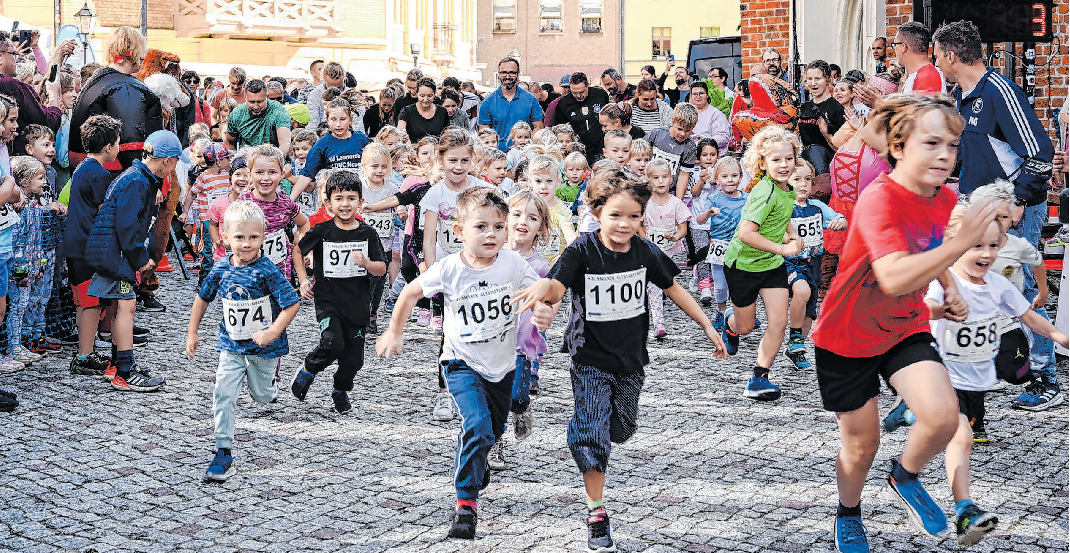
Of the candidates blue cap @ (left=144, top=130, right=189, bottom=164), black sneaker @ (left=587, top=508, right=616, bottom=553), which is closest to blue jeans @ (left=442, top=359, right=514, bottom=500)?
black sneaker @ (left=587, top=508, right=616, bottom=553)

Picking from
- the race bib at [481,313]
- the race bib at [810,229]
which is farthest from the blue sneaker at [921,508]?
the race bib at [810,229]

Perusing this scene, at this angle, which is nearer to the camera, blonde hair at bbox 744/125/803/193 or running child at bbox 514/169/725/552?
running child at bbox 514/169/725/552

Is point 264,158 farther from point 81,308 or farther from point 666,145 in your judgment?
point 666,145

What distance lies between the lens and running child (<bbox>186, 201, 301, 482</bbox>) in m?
6.56

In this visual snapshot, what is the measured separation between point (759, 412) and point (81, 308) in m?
4.68

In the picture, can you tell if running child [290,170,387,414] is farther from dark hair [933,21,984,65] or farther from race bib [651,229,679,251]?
dark hair [933,21,984,65]

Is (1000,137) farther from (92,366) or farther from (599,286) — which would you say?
(92,366)

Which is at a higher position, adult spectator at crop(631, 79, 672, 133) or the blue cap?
adult spectator at crop(631, 79, 672, 133)

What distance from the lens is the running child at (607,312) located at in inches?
210

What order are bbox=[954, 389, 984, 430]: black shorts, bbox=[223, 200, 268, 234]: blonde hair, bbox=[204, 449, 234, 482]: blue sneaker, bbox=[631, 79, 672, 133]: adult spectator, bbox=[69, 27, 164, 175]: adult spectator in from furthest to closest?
bbox=[631, 79, 672, 133]: adult spectator
bbox=[69, 27, 164, 175]: adult spectator
bbox=[223, 200, 268, 234]: blonde hair
bbox=[204, 449, 234, 482]: blue sneaker
bbox=[954, 389, 984, 430]: black shorts

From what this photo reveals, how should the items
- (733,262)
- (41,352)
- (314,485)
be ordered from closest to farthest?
(314,485), (733,262), (41,352)

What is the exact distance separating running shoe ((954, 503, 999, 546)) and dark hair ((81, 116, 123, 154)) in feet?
20.2

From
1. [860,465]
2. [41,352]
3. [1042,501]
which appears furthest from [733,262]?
[41,352]

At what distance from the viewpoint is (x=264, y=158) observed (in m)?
8.84
